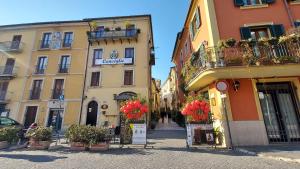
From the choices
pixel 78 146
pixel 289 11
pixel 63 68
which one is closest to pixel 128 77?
pixel 63 68

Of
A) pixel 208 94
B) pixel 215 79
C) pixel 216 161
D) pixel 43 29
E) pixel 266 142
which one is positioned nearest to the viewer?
pixel 216 161

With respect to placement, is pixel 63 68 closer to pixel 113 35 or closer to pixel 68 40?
pixel 68 40

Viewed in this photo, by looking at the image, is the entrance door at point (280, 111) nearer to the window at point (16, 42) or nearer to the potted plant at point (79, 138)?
the potted plant at point (79, 138)

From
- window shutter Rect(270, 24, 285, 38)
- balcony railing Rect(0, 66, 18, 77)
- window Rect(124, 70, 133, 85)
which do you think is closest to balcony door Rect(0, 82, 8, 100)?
balcony railing Rect(0, 66, 18, 77)

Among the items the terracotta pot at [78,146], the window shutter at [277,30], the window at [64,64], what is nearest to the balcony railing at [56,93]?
the window at [64,64]

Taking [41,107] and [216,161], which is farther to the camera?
[41,107]

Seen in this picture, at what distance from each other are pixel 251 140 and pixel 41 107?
20507 millimetres

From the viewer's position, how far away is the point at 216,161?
218 inches

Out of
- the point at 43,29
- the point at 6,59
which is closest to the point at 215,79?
the point at 43,29

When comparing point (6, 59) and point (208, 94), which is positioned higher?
point (6, 59)

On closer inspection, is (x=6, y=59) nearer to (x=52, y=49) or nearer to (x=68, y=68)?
(x=52, y=49)

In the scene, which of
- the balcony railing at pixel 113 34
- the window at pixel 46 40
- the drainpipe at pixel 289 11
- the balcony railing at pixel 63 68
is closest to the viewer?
the drainpipe at pixel 289 11

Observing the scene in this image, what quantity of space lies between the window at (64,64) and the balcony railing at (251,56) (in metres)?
17.5

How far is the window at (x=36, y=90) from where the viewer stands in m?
19.3
